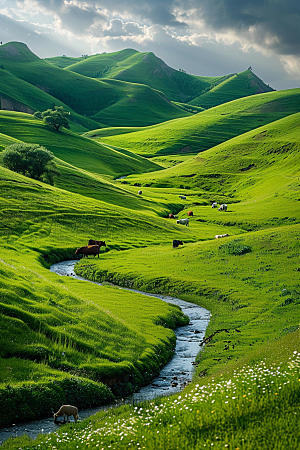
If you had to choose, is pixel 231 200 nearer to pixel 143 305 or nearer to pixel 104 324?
pixel 143 305

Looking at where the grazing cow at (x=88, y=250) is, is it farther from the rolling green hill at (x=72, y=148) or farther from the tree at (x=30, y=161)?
the rolling green hill at (x=72, y=148)

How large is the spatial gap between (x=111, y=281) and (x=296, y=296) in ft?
75.6

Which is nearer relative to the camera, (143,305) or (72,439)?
(72,439)

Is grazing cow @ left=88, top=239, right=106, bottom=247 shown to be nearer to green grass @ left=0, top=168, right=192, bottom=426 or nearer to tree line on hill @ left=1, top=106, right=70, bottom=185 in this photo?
green grass @ left=0, top=168, right=192, bottom=426

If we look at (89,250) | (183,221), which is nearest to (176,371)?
(89,250)

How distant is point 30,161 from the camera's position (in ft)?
300

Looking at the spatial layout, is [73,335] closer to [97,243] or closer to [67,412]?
[67,412]

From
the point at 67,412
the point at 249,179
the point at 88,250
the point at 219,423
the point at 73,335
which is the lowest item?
the point at 88,250

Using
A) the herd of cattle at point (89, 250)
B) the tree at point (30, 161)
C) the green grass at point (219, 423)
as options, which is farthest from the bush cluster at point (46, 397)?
the tree at point (30, 161)

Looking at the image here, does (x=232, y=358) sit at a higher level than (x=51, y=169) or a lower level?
lower

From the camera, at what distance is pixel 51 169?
309 ft

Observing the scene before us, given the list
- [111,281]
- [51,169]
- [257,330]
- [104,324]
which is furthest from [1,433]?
[51,169]

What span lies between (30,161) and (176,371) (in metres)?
78.5

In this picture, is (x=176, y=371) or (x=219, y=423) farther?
(x=176, y=371)
